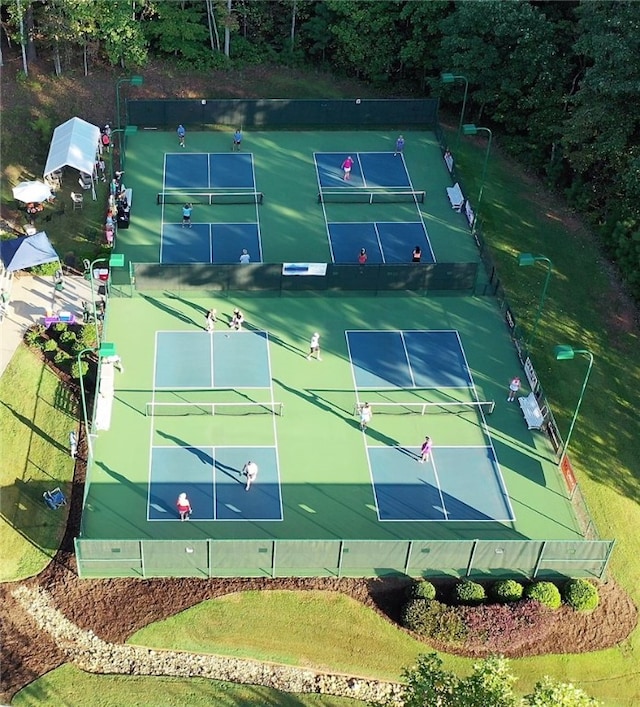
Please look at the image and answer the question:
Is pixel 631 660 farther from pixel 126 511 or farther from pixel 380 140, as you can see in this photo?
pixel 380 140

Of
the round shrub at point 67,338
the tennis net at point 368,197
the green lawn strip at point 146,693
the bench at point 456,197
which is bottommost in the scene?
the green lawn strip at point 146,693

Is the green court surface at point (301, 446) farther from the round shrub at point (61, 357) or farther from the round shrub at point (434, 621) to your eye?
the round shrub at point (61, 357)

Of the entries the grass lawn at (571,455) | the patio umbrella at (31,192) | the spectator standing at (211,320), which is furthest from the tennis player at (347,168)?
the patio umbrella at (31,192)

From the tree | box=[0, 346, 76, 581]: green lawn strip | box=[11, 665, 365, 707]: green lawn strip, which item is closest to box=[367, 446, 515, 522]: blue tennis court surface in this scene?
box=[11, 665, 365, 707]: green lawn strip

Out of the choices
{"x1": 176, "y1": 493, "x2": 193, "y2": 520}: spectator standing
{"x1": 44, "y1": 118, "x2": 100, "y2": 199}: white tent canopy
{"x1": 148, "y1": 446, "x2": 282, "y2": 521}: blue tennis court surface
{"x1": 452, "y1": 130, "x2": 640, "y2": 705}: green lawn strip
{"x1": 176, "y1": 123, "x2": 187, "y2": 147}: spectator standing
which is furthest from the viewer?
{"x1": 176, "y1": 123, "x2": 187, "y2": 147}: spectator standing

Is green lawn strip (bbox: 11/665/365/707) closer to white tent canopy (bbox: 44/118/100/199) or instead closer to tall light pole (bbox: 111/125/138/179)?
white tent canopy (bbox: 44/118/100/199)

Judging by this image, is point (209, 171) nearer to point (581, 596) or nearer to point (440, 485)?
point (440, 485)

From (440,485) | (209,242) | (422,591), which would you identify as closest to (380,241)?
(209,242)
